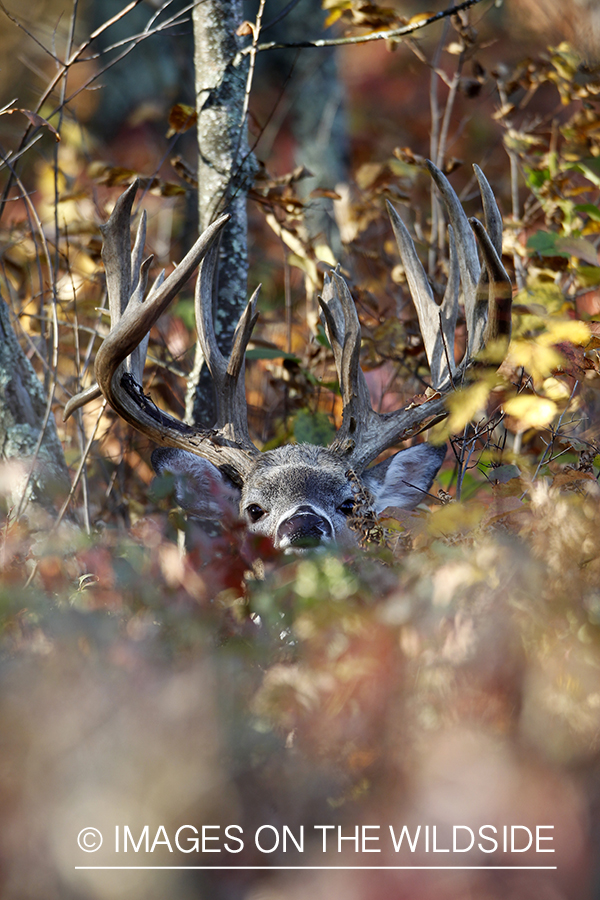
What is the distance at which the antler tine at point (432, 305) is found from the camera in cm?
391

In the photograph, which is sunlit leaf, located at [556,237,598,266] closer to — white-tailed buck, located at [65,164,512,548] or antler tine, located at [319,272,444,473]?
white-tailed buck, located at [65,164,512,548]

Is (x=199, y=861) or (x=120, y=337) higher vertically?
(x=120, y=337)

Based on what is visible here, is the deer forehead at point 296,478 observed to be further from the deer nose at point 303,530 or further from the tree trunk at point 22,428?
the tree trunk at point 22,428

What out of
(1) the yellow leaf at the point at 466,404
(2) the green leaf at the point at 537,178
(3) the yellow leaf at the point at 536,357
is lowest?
(1) the yellow leaf at the point at 466,404

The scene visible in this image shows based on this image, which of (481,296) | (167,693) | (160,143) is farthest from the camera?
(160,143)

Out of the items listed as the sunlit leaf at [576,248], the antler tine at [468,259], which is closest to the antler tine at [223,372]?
the antler tine at [468,259]

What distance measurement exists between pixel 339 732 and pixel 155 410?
2565 millimetres

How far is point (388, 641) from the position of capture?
153cm

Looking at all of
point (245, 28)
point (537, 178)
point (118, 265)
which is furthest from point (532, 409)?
point (537, 178)

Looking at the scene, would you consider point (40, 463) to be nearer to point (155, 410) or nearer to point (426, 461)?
point (155, 410)

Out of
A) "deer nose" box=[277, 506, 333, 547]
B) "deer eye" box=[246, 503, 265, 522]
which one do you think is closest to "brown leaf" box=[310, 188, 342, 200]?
"deer eye" box=[246, 503, 265, 522]

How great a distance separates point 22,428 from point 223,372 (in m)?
1.05

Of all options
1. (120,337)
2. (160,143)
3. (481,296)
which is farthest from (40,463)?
(160,143)

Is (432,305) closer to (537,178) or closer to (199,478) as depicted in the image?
(199,478)
